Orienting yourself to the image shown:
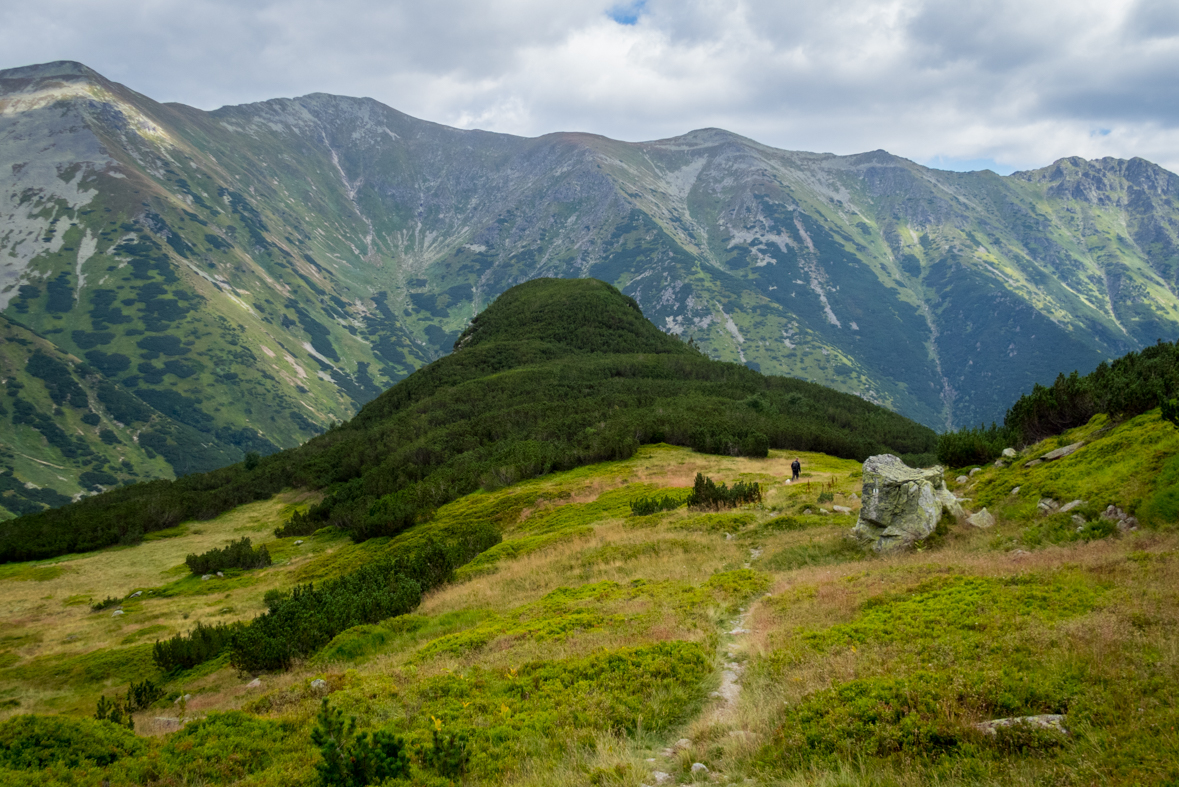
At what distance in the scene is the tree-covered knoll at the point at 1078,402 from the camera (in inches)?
786

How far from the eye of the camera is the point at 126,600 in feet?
118

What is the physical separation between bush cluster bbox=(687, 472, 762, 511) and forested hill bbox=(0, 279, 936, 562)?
1975 cm

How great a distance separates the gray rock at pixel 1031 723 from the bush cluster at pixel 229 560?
1836 inches

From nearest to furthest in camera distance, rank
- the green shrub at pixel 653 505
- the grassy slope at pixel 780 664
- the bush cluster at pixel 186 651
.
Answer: the grassy slope at pixel 780 664
the bush cluster at pixel 186 651
the green shrub at pixel 653 505

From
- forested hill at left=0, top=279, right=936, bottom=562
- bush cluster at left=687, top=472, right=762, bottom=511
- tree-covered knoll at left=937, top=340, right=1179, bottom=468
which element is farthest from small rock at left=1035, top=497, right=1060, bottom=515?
forested hill at left=0, top=279, right=936, bottom=562

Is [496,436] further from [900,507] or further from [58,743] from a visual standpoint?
[58,743]

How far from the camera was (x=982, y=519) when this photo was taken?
19.0 metres

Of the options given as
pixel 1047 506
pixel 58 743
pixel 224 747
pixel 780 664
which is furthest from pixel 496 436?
pixel 780 664

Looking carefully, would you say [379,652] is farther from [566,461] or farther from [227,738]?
[566,461]

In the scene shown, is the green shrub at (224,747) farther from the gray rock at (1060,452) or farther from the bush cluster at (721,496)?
the gray rock at (1060,452)

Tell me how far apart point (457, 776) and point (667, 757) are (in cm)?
318

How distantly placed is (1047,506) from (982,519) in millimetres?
2030

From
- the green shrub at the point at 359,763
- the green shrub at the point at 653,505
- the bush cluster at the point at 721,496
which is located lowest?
the green shrub at the point at 653,505

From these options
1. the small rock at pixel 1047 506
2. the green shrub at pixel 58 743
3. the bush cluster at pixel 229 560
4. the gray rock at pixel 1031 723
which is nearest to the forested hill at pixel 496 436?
the bush cluster at pixel 229 560
